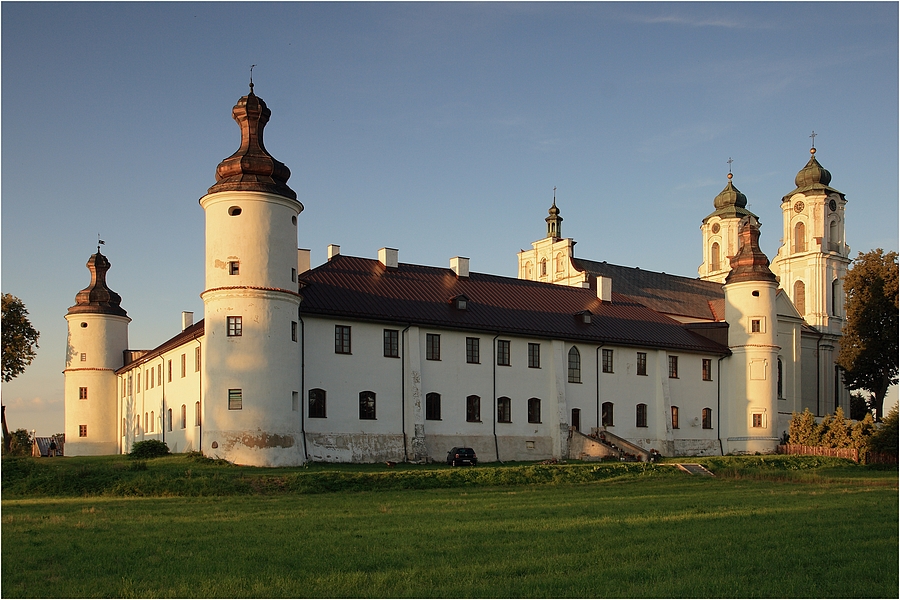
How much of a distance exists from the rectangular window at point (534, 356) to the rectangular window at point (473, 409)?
3.59m

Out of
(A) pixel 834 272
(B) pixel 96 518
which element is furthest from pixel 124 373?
(A) pixel 834 272

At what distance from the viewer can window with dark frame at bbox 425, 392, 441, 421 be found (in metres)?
43.6

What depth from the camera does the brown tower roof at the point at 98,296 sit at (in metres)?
A: 56.2

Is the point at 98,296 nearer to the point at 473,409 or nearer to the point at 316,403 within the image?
the point at 316,403

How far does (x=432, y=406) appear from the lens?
43781 mm

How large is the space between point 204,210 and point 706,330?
1171 inches

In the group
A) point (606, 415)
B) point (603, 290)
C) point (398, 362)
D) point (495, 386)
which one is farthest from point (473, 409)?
point (603, 290)

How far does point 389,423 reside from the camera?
139 ft

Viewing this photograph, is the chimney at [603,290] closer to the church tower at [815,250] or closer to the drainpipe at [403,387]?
the drainpipe at [403,387]

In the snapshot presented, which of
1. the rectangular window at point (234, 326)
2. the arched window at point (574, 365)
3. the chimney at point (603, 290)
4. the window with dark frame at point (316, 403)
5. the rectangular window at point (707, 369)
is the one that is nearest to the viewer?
the rectangular window at point (234, 326)

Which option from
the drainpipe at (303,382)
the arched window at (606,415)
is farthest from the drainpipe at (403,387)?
the arched window at (606,415)

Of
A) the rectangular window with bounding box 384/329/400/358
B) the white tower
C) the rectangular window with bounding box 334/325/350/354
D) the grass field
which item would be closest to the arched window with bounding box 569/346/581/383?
the rectangular window with bounding box 384/329/400/358

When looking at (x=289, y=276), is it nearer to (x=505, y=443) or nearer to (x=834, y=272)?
(x=505, y=443)

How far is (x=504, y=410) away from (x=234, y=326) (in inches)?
553
